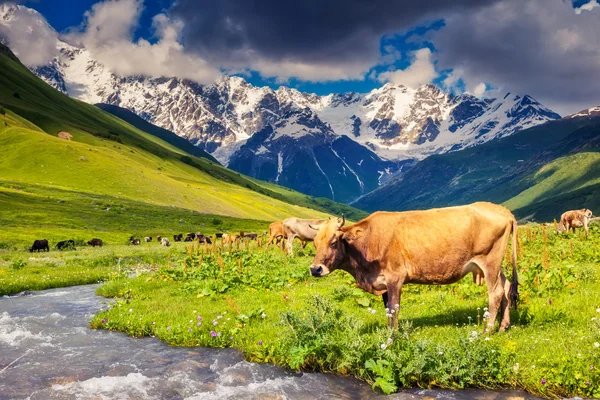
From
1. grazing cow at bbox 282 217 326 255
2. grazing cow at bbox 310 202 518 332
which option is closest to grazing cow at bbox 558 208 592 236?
grazing cow at bbox 282 217 326 255

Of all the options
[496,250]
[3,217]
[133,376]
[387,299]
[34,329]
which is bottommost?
[3,217]

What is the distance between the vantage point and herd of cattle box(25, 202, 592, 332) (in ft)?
37.0

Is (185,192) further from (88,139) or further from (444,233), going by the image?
(444,233)

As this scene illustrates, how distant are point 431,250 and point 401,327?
7.02 ft

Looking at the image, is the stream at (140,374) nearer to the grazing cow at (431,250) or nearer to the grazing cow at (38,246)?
the grazing cow at (431,250)

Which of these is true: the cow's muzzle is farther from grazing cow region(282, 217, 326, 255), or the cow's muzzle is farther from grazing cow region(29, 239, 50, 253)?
grazing cow region(29, 239, 50, 253)

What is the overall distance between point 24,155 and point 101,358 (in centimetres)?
14680

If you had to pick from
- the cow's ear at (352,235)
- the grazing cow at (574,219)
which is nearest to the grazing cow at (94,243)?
the grazing cow at (574,219)

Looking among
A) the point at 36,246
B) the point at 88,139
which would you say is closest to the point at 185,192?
the point at 88,139

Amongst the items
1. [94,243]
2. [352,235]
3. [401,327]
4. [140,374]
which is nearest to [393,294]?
[401,327]

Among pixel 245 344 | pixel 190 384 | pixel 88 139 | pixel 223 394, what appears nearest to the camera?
pixel 223 394

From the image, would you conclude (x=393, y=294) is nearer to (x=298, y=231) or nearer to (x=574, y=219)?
(x=298, y=231)

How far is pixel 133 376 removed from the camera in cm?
1043

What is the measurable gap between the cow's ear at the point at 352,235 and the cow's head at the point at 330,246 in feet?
0.38
